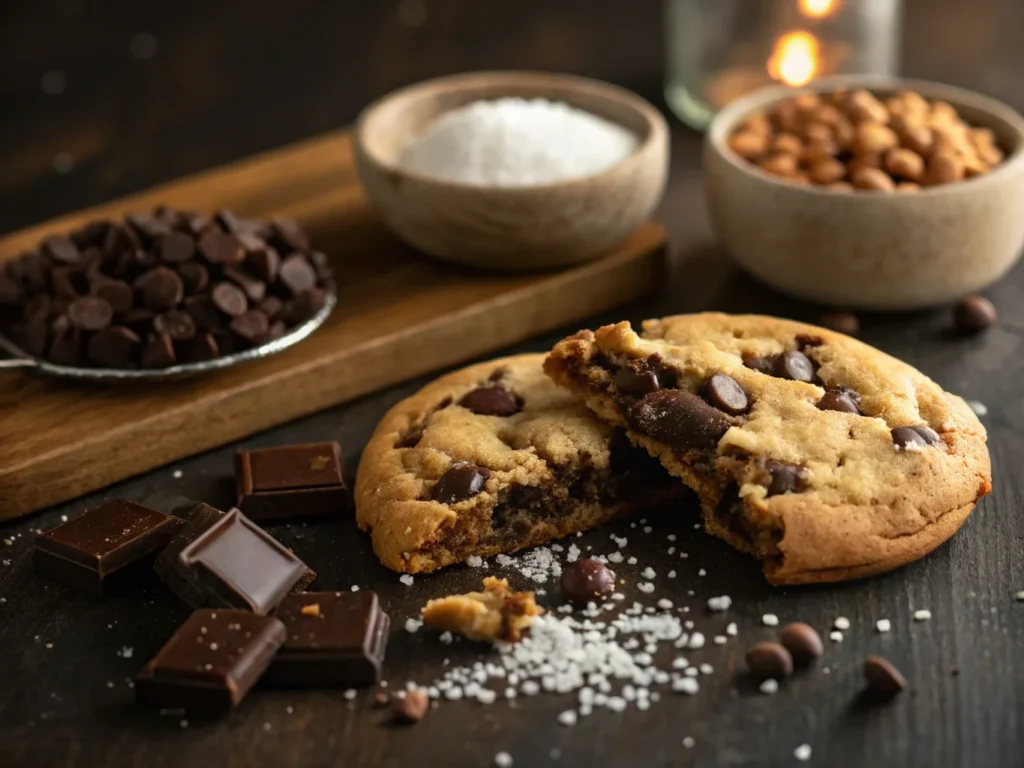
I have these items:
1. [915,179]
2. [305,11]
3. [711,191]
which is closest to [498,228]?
[711,191]

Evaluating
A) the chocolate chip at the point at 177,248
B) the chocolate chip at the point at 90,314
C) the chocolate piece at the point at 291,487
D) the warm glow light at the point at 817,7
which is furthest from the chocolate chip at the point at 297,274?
the warm glow light at the point at 817,7

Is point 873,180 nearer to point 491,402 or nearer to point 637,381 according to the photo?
point 637,381

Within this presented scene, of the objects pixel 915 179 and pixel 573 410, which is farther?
pixel 915 179

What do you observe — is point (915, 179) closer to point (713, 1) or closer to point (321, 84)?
point (713, 1)

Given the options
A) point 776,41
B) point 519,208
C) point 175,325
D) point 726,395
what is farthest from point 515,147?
point 776,41

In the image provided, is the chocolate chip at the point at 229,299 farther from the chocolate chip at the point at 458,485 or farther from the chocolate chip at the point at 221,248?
the chocolate chip at the point at 458,485

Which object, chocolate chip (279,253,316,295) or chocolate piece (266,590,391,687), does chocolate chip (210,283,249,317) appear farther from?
chocolate piece (266,590,391,687)
